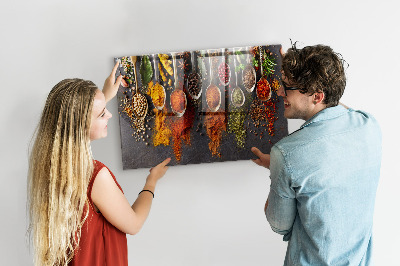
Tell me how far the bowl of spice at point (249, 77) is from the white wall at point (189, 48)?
0.37 feet

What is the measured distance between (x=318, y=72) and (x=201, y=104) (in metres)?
0.60

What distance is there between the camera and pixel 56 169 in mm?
1233

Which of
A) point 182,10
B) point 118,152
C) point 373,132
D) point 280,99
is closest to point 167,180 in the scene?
point 118,152

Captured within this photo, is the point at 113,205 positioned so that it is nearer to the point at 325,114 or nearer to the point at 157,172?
the point at 157,172

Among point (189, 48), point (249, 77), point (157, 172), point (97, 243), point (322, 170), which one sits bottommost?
point (97, 243)

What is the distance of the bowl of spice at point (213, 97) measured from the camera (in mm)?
1711

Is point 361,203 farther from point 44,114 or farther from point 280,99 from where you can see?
point 44,114

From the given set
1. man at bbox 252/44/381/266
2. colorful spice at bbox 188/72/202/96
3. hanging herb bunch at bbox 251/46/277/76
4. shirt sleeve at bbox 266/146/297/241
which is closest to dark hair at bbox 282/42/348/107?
man at bbox 252/44/381/266

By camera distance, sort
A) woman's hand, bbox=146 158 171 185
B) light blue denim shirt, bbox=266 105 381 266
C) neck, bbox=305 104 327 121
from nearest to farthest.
A: light blue denim shirt, bbox=266 105 381 266
neck, bbox=305 104 327 121
woman's hand, bbox=146 158 171 185

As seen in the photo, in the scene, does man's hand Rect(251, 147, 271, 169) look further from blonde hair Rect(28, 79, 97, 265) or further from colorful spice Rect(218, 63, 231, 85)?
blonde hair Rect(28, 79, 97, 265)

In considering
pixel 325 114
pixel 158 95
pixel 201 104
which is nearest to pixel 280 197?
pixel 325 114

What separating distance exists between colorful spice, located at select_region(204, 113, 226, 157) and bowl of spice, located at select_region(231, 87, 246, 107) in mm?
74

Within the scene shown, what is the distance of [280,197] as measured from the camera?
1244 mm

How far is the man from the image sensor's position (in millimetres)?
1183
